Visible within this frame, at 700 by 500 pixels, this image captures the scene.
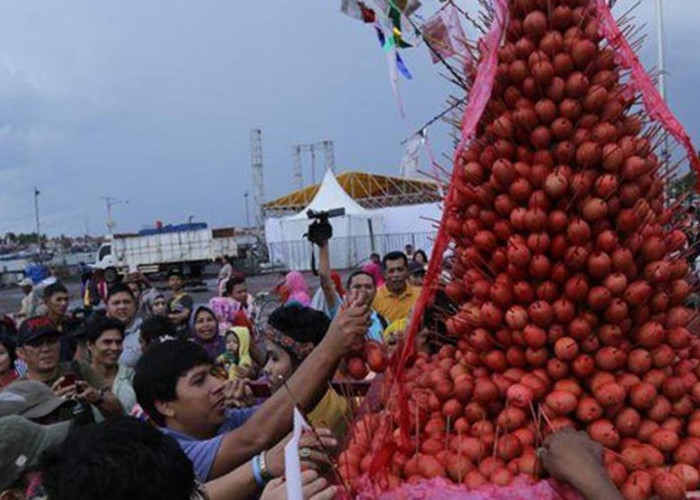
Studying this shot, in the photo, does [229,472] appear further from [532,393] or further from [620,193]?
[620,193]

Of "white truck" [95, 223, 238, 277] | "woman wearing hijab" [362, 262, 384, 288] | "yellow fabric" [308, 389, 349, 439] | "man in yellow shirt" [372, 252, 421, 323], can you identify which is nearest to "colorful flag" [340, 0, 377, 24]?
"yellow fabric" [308, 389, 349, 439]

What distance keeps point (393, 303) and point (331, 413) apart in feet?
10.4

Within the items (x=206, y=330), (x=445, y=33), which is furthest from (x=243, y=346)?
(x=445, y=33)

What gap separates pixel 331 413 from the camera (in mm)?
2857

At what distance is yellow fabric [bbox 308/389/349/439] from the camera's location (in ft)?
9.24

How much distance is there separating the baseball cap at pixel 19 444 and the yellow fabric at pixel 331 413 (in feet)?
3.07

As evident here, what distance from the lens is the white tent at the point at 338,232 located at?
2578 cm

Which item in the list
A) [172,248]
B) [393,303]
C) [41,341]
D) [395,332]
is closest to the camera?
[395,332]

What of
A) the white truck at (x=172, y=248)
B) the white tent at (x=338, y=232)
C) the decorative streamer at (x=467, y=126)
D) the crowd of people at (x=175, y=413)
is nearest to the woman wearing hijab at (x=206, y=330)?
the crowd of people at (x=175, y=413)

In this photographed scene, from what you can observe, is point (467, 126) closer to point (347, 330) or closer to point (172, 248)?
point (347, 330)

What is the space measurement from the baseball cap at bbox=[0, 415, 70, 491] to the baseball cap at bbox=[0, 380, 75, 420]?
0.46 meters

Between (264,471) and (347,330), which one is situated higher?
(347,330)

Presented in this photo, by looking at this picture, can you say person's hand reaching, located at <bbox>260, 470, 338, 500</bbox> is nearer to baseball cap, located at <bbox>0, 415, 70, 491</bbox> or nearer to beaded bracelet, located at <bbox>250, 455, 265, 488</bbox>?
beaded bracelet, located at <bbox>250, 455, 265, 488</bbox>

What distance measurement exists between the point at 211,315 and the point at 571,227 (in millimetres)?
4623
